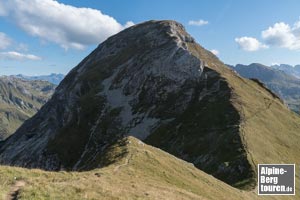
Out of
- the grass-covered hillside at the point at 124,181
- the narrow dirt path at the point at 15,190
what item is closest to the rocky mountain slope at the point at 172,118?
the grass-covered hillside at the point at 124,181

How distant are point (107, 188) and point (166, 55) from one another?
448ft

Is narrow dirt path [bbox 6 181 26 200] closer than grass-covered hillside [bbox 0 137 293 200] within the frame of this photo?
Yes

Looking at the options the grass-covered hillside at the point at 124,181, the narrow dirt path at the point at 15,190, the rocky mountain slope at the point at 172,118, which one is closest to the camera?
the narrow dirt path at the point at 15,190

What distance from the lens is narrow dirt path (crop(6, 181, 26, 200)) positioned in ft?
86.0

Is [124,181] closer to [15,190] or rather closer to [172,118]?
[15,190]

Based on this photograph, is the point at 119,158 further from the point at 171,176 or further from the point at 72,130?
the point at 72,130

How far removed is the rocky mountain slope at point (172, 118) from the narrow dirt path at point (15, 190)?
50.4m

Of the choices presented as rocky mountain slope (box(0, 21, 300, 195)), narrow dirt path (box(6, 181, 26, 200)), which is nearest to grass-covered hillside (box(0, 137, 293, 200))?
narrow dirt path (box(6, 181, 26, 200))

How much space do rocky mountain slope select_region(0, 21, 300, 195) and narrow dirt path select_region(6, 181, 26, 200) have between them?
165ft

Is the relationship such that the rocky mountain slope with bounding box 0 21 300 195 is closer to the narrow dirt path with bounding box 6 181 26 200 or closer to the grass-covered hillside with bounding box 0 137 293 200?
the grass-covered hillside with bounding box 0 137 293 200

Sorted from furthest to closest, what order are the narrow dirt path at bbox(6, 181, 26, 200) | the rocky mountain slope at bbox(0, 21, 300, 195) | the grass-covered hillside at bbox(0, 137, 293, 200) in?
the rocky mountain slope at bbox(0, 21, 300, 195), the grass-covered hillside at bbox(0, 137, 293, 200), the narrow dirt path at bbox(6, 181, 26, 200)

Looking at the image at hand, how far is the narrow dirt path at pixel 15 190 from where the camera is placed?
2620 cm

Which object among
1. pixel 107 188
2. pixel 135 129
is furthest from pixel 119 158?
pixel 135 129

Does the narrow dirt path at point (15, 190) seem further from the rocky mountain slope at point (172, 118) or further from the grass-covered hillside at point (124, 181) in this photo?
the rocky mountain slope at point (172, 118)
